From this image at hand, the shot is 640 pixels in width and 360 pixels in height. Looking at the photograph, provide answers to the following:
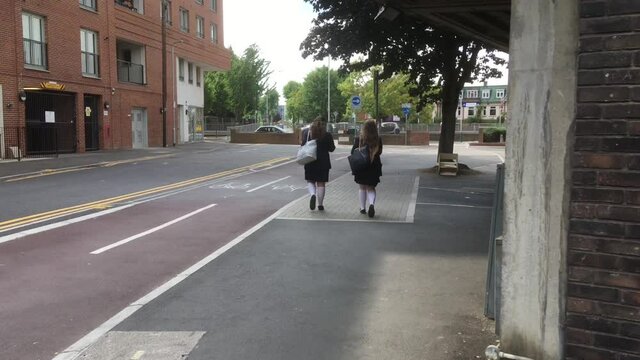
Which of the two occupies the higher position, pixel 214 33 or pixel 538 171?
pixel 214 33

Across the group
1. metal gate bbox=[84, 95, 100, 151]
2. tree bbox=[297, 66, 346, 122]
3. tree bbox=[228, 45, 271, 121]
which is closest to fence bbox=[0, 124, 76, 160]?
metal gate bbox=[84, 95, 100, 151]

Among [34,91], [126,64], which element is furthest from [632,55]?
[126,64]

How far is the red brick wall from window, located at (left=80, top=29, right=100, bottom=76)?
28.3 metres

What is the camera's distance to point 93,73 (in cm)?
2908

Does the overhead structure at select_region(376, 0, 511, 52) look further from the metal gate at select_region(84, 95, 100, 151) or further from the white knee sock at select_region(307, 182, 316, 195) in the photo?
the metal gate at select_region(84, 95, 100, 151)

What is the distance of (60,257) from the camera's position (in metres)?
7.11

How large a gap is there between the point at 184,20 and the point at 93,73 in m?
13.5

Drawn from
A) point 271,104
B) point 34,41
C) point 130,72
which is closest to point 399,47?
point 34,41

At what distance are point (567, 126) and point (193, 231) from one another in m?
6.45

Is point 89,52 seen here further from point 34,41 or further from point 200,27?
point 200,27

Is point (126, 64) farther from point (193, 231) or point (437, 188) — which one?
point (193, 231)

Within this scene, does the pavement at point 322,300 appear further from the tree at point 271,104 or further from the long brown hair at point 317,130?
the tree at point 271,104

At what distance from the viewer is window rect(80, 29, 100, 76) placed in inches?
1110

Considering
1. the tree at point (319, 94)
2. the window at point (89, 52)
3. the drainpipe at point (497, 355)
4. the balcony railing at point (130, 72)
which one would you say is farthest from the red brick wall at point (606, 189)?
the tree at point (319, 94)
